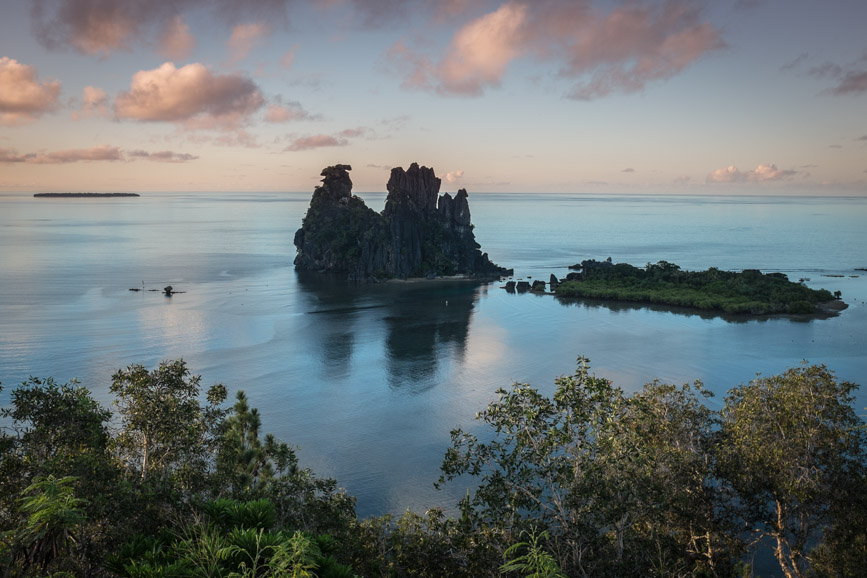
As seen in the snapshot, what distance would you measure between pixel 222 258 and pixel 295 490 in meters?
144

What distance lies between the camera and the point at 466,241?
13912cm

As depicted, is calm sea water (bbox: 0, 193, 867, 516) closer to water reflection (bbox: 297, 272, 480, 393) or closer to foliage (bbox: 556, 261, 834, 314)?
water reflection (bbox: 297, 272, 480, 393)

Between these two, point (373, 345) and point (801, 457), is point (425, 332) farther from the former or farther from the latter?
point (801, 457)

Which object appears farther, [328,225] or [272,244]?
[272,244]

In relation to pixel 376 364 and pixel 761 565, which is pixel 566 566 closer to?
pixel 761 565

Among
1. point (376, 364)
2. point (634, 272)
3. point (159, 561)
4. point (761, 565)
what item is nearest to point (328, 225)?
point (634, 272)

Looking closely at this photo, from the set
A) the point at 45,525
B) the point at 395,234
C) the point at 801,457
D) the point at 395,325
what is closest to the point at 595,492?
the point at 801,457

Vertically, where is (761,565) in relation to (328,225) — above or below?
below

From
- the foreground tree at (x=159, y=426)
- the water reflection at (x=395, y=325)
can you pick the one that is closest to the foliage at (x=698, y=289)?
the water reflection at (x=395, y=325)

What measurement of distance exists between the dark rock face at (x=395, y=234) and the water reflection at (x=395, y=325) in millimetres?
6946

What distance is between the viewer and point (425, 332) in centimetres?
8125

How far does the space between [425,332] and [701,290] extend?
50.0m

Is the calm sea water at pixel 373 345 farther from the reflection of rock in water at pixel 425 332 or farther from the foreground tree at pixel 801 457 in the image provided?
the foreground tree at pixel 801 457

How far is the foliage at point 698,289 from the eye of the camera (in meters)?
93.1
